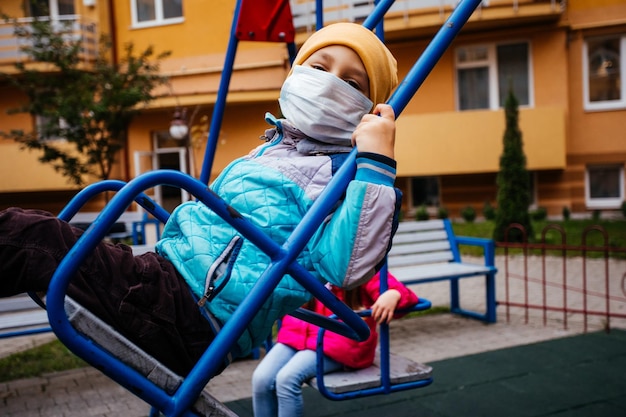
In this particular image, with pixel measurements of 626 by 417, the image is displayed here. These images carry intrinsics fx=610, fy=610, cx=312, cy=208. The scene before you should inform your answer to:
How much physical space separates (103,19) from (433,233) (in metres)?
12.1

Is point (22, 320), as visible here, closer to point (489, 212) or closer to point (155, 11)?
point (489, 212)

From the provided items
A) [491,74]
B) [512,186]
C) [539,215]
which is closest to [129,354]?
[512,186]

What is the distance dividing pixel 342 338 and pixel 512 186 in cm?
820

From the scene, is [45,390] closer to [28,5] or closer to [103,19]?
[103,19]

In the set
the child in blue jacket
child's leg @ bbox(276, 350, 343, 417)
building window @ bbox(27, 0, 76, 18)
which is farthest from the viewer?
building window @ bbox(27, 0, 76, 18)

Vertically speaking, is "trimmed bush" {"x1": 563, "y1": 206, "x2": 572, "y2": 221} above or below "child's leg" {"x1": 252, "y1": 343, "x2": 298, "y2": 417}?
below

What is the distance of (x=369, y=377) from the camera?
7.63 ft

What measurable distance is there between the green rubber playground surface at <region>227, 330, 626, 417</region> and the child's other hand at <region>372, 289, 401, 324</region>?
99 centimetres

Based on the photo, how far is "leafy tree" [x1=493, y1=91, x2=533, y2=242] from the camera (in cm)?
949

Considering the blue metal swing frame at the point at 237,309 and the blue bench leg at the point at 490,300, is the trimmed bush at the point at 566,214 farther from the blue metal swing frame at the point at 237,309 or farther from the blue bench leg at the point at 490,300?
the blue metal swing frame at the point at 237,309

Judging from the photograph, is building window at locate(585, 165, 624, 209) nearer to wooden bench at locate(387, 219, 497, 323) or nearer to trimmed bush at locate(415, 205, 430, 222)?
trimmed bush at locate(415, 205, 430, 222)

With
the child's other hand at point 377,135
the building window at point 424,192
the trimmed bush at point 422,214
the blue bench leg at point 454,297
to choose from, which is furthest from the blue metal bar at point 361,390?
the building window at point 424,192

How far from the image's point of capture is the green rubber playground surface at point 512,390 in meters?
3.08

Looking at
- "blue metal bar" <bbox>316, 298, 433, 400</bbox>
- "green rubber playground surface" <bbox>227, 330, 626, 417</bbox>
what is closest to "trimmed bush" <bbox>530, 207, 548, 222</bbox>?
"green rubber playground surface" <bbox>227, 330, 626, 417</bbox>
